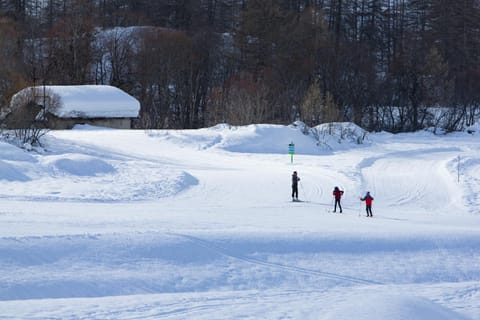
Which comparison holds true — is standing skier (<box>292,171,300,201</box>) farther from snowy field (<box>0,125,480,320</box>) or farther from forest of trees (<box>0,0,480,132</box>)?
forest of trees (<box>0,0,480,132</box>)

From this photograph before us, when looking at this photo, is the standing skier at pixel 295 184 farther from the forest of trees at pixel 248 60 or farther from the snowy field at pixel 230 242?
the forest of trees at pixel 248 60

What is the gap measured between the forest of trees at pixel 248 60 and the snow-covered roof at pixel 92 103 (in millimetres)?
5673

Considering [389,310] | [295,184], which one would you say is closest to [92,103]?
[295,184]

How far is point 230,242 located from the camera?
15883 millimetres

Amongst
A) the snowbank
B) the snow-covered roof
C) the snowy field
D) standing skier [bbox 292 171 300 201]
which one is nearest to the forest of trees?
the snow-covered roof

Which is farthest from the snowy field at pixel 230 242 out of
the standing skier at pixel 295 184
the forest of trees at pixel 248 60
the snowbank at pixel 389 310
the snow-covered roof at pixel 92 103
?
the forest of trees at pixel 248 60

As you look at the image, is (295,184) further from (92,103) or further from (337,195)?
(92,103)

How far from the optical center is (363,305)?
11.1 m

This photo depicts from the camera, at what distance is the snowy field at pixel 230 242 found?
11719 millimetres

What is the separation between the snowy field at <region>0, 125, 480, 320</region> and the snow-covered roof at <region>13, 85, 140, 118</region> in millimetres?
16267

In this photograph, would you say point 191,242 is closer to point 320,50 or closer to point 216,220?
point 216,220

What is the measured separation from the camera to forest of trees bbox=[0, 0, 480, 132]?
56.8m

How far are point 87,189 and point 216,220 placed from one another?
6.55m

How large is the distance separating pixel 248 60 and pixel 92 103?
2511cm
